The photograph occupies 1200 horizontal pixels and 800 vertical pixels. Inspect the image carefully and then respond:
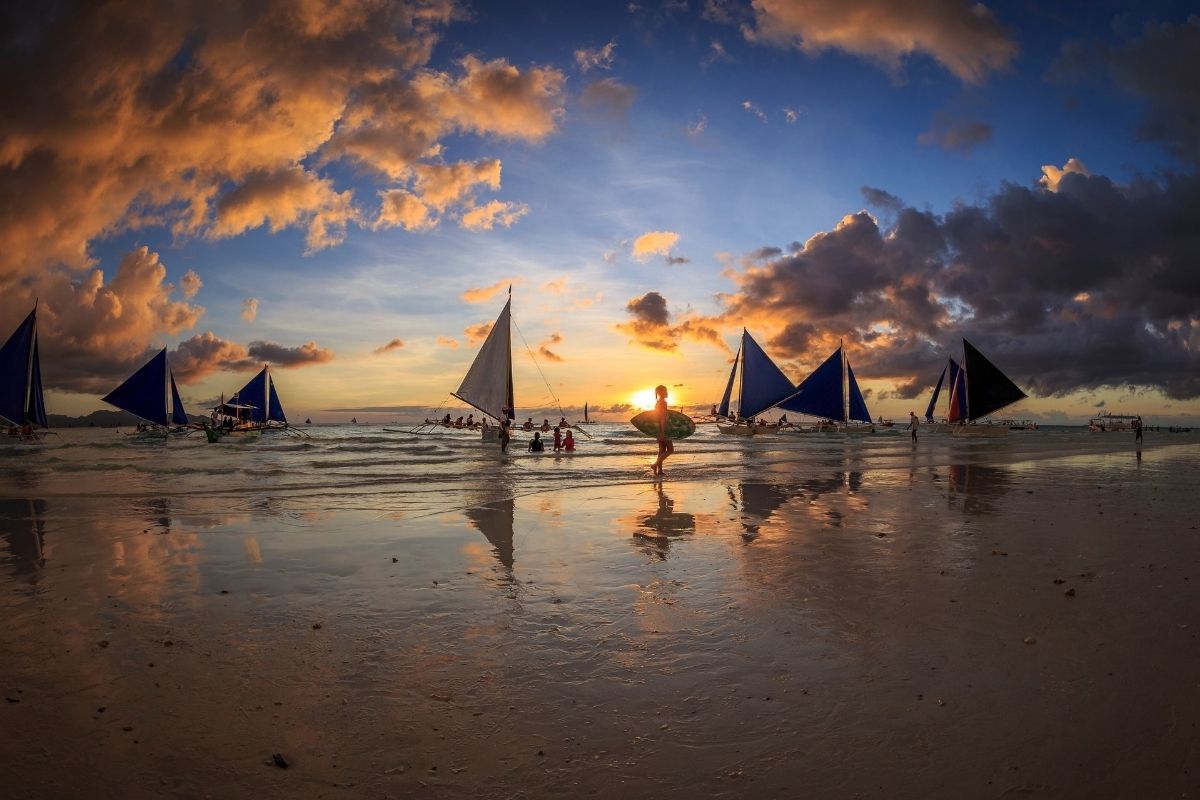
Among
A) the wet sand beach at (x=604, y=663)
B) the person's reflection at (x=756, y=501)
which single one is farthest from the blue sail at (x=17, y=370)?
the person's reflection at (x=756, y=501)

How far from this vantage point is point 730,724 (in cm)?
336

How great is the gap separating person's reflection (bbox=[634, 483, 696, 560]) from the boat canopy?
171ft

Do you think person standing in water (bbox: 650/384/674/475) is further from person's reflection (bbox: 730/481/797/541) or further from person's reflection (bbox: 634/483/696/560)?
person's reflection (bbox: 634/483/696/560)

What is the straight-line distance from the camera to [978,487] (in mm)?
15945

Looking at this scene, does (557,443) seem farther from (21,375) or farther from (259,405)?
(259,405)

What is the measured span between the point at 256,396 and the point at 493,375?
5215 cm

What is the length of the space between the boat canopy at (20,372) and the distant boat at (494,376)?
34.2m

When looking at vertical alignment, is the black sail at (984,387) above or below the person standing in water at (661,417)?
above

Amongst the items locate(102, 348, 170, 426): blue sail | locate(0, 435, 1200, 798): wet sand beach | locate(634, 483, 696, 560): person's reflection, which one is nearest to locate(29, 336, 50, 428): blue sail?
locate(102, 348, 170, 426): blue sail

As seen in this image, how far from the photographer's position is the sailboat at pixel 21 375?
1703 inches

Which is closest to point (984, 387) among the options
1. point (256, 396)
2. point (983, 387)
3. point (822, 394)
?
point (983, 387)

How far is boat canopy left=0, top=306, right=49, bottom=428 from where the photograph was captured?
4322 centimetres

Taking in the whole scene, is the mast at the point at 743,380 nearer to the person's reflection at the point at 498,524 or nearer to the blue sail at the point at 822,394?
the blue sail at the point at 822,394

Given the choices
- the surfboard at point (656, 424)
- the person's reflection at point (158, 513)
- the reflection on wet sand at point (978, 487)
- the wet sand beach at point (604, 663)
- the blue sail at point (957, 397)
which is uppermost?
the blue sail at point (957, 397)
